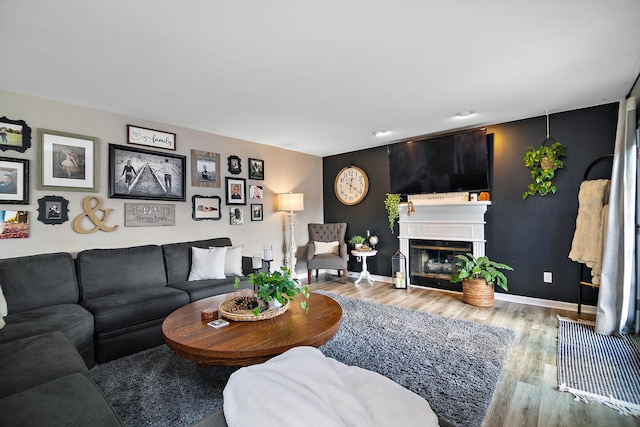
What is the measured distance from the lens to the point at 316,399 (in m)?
0.94

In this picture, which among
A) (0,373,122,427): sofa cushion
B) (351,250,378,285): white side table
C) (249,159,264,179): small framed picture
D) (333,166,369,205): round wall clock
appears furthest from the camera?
(333,166,369,205): round wall clock

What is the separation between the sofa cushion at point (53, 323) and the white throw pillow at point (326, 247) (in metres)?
3.27

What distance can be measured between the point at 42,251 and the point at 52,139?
1.09 m

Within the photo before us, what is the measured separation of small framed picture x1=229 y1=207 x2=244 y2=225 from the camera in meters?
4.38

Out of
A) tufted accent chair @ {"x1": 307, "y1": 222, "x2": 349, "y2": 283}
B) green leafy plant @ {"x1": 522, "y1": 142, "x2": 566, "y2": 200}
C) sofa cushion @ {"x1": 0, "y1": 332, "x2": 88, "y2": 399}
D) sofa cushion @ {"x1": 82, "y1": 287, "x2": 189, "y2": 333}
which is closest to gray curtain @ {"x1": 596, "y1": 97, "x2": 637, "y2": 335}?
green leafy plant @ {"x1": 522, "y1": 142, "x2": 566, "y2": 200}

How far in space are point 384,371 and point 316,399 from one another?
1.45 meters

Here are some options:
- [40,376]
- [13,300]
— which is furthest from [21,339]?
[13,300]

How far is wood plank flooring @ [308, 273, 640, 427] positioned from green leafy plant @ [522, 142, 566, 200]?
1.43 meters

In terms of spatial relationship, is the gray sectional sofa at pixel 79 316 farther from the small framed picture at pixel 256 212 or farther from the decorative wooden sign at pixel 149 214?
the small framed picture at pixel 256 212

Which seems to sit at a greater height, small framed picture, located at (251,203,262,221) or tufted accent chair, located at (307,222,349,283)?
small framed picture, located at (251,203,262,221)

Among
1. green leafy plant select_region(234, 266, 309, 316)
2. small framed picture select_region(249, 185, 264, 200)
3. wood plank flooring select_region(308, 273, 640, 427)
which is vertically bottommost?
wood plank flooring select_region(308, 273, 640, 427)

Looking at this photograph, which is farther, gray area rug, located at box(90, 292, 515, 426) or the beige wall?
the beige wall

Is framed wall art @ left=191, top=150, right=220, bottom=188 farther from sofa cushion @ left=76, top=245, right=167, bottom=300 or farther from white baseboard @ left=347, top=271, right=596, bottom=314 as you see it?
white baseboard @ left=347, top=271, right=596, bottom=314

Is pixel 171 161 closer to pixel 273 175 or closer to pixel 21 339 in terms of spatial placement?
pixel 273 175
